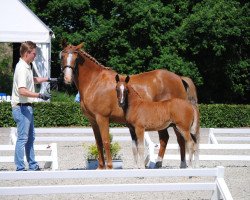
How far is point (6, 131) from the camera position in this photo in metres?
21.7

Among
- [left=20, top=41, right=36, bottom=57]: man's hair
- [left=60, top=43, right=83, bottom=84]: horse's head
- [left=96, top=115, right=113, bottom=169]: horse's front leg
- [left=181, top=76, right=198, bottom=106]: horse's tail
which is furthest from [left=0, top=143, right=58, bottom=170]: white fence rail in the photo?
[left=181, top=76, right=198, bottom=106]: horse's tail

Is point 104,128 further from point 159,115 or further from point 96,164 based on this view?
point 96,164

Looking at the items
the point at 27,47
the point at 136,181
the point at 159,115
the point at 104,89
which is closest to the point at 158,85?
the point at 159,115

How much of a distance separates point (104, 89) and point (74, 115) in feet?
46.0

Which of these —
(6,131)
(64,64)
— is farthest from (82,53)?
(6,131)

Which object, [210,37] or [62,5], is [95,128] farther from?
[62,5]

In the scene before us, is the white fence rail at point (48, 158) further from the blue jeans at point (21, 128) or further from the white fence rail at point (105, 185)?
the white fence rail at point (105, 185)

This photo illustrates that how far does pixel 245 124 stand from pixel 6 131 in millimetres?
10772

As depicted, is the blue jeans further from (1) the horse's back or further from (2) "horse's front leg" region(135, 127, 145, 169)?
(1) the horse's back

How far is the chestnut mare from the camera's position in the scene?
9.98 metres

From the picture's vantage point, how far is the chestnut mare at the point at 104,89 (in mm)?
9984

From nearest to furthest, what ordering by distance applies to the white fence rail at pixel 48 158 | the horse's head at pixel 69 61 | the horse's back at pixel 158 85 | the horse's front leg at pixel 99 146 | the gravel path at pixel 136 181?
1. the gravel path at pixel 136 181
2. the horse's head at pixel 69 61
3. the horse's front leg at pixel 99 146
4. the horse's back at pixel 158 85
5. the white fence rail at pixel 48 158

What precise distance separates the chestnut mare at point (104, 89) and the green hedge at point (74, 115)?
1339 cm

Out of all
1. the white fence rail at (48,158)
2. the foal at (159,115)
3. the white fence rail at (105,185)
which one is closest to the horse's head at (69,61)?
the foal at (159,115)
